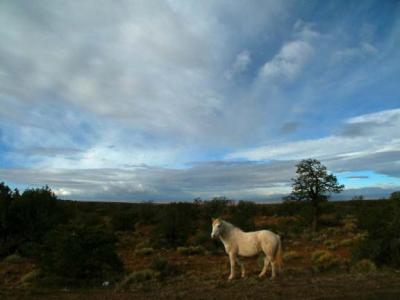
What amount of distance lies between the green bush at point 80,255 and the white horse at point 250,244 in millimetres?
4720

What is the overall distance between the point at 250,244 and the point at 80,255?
6230 mm

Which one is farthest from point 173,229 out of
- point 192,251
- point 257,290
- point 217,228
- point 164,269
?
point 257,290

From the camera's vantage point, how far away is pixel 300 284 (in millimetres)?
11477

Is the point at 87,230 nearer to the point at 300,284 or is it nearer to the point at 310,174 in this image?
the point at 300,284

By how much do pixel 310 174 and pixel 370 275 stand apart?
24052mm

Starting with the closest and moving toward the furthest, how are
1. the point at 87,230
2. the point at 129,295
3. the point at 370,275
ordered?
the point at 129,295 < the point at 370,275 < the point at 87,230

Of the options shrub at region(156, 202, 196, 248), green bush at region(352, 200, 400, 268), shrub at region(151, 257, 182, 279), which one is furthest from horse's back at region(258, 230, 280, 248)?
shrub at region(156, 202, 196, 248)

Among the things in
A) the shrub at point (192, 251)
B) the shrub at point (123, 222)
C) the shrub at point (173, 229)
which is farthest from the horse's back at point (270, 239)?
the shrub at point (123, 222)

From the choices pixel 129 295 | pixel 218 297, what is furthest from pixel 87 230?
pixel 218 297

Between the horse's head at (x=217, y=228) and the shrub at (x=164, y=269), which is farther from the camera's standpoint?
the shrub at (x=164, y=269)

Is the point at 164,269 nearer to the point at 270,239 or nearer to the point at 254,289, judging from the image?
the point at 270,239

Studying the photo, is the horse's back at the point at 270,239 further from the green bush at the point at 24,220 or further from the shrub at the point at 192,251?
the green bush at the point at 24,220

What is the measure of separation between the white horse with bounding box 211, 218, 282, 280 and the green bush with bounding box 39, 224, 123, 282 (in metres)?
4.72

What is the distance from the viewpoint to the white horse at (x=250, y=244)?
12570 mm
